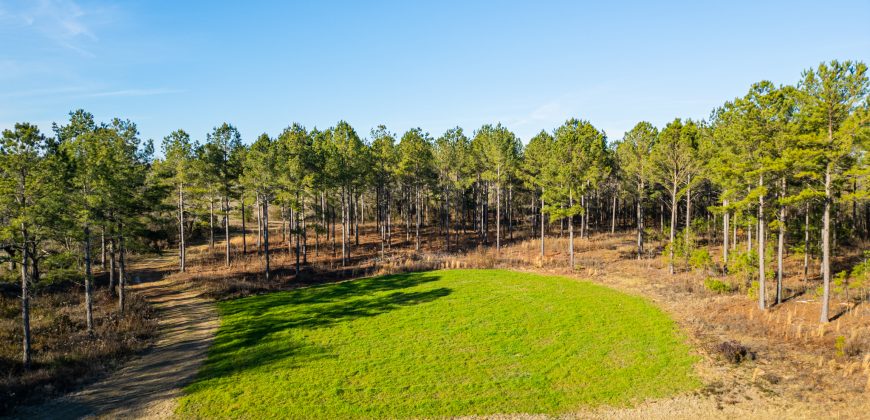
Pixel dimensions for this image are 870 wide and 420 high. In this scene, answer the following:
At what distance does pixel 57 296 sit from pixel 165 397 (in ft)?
64.8

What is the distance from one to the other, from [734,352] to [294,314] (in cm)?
2423

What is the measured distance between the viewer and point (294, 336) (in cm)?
2397

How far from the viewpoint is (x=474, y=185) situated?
2621 inches

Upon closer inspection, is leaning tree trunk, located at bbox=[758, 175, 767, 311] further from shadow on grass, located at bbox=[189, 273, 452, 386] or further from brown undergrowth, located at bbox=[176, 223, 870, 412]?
shadow on grass, located at bbox=[189, 273, 452, 386]

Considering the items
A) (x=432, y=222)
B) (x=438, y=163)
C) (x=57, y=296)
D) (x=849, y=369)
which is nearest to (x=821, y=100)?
(x=849, y=369)

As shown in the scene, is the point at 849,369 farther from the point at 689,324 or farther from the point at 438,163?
the point at 438,163

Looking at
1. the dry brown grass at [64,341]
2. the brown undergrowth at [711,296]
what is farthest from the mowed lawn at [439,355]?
the dry brown grass at [64,341]

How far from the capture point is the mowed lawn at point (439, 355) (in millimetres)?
16281

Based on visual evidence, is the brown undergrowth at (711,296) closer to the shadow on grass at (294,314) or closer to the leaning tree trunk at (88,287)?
the shadow on grass at (294,314)

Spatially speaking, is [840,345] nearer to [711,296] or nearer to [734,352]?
[734,352]

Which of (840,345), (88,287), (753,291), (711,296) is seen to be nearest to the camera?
(840,345)

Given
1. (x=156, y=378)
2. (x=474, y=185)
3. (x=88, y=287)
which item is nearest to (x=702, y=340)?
(x=156, y=378)

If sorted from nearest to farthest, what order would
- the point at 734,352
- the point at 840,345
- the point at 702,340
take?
the point at 840,345, the point at 734,352, the point at 702,340

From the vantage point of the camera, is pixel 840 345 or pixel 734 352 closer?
pixel 840 345
